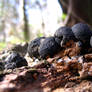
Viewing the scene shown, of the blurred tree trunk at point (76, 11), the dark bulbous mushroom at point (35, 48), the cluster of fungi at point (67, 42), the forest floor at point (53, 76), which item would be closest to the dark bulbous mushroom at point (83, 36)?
the cluster of fungi at point (67, 42)

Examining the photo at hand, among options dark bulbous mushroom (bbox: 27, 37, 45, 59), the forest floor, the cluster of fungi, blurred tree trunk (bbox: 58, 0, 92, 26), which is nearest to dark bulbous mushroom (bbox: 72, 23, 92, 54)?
the cluster of fungi

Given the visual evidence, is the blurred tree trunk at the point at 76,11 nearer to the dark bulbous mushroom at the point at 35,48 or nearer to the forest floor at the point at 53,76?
the dark bulbous mushroom at the point at 35,48

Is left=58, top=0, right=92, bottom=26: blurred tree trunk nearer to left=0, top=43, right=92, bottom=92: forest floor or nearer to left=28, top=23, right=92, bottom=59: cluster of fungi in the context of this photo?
left=28, top=23, right=92, bottom=59: cluster of fungi

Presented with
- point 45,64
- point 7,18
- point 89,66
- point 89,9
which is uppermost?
point 7,18

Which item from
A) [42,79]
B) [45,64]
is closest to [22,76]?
[42,79]

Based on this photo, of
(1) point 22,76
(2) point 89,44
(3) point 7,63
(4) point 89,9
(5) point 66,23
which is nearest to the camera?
(1) point 22,76

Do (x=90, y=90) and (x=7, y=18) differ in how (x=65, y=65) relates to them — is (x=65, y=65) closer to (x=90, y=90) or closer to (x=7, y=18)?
(x=90, y=90)

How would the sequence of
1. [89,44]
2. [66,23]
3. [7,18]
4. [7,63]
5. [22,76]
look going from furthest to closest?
1. [7,18]
2. [66,23]
3. [89,44]
4. [7,63]
5. [22,76]
